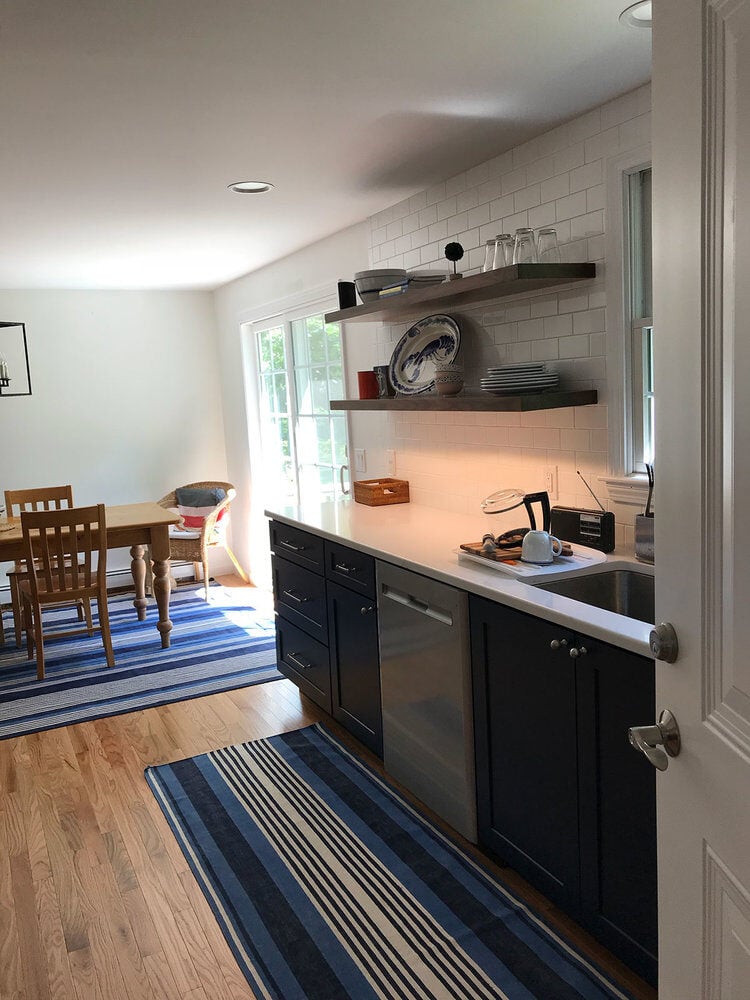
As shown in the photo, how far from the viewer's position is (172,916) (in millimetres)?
2363

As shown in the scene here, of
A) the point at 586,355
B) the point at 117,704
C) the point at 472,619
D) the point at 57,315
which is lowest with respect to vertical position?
the point at 117,704

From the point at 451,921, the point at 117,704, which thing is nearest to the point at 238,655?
the point at 117,704

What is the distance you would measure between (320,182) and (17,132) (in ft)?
3.95

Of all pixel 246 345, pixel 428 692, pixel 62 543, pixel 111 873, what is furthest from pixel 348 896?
pixel 246 345

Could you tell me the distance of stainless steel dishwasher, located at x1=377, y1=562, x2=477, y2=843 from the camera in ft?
8.11

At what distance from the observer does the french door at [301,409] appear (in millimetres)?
4934

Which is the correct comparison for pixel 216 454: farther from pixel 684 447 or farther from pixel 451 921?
pixel 684 447

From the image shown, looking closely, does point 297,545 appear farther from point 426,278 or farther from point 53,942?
point 53,942

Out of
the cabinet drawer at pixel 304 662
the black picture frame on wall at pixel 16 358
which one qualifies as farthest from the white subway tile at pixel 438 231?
the black picture frame on wall at pixel 16 358

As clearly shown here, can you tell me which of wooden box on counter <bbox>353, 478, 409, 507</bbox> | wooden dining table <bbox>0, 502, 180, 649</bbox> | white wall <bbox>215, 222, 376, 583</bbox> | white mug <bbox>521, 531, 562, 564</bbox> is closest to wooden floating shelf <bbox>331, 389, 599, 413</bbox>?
white mug <bbox>521, 531, 562, 564</bbox>

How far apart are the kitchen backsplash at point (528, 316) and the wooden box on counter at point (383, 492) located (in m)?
0.06

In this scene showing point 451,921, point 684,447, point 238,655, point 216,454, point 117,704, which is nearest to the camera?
point 684,447

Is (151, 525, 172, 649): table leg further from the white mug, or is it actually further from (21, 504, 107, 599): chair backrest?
the white mug

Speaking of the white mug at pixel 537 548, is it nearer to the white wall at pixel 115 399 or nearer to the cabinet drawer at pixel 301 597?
the cabinet drawer at pixel 301 597
